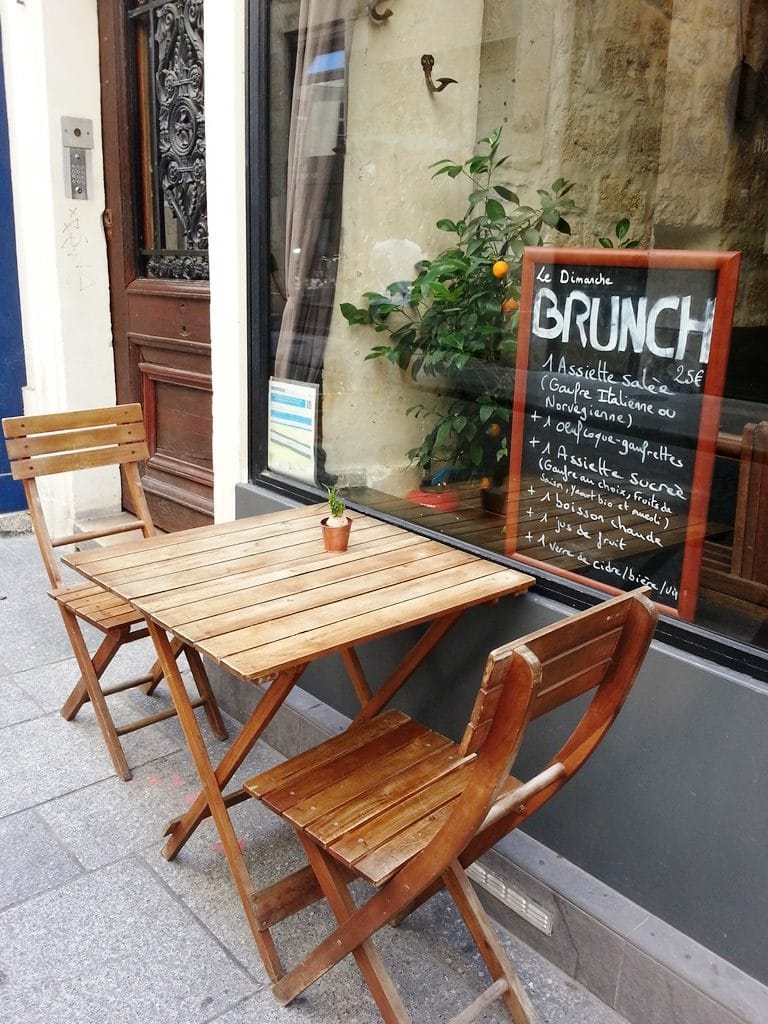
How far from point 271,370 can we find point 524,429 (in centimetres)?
125

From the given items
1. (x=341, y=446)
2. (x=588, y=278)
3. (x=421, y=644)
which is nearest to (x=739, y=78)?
(x=588, y=278)

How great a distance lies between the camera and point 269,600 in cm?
221

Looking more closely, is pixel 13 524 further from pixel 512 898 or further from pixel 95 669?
pixel 512 898

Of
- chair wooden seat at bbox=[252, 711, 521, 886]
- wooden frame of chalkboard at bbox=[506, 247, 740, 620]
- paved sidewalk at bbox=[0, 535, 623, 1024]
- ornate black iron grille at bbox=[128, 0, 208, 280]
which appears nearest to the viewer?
chair wooden seat at bbox=[252, 711, 521, 886]

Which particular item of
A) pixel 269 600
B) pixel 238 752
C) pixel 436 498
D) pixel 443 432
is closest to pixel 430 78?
pixel 443 432

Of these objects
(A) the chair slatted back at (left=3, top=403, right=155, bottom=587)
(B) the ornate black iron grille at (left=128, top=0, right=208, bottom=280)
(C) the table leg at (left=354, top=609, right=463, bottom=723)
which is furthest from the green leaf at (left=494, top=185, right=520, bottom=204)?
(B) the ornate black iron grille at (left=128, top=0, right=208, bottom=280)

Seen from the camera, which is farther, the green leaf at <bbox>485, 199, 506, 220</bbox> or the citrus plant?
the green leaf at <bbox>485, 199, 506, 220</bbox>

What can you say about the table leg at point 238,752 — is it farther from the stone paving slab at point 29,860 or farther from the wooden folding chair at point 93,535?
the wooden folding chair at point 93,535

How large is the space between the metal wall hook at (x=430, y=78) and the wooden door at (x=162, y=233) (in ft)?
4.31

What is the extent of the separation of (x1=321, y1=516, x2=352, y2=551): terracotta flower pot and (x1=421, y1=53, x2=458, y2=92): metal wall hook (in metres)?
1.79

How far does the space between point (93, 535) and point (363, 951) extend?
6.36ft

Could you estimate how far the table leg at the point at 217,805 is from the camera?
6.98 ft

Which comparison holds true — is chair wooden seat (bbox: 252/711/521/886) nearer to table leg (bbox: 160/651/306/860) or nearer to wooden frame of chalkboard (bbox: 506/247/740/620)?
table leg (bbox: 160/651/306/860)

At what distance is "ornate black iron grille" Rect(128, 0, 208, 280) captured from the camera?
4.17m
